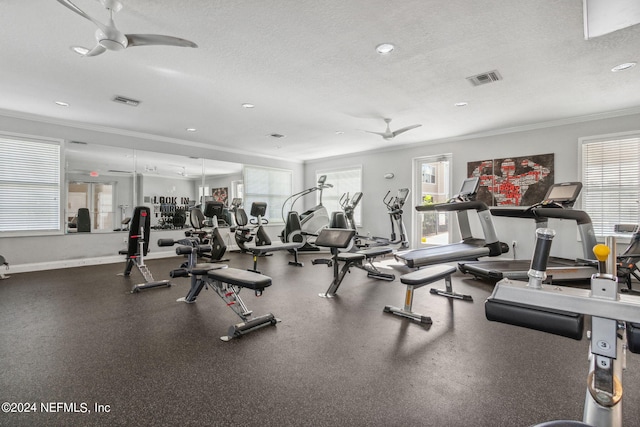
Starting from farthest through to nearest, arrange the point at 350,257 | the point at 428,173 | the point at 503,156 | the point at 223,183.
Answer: the point at 223,183, the point at 428,173, the point at 503,156, the point at 350,257

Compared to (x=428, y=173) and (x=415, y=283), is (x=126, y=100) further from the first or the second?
(x=428, y=173)

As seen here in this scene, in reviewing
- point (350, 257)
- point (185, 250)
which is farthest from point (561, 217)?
point (185, 250)

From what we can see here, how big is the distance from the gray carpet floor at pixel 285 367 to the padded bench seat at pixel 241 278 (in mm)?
442

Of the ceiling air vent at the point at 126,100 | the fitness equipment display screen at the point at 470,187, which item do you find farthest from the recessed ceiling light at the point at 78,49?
the fitness equipment display screen at the point at 470,187

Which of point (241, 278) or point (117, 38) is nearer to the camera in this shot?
point (117, 38)

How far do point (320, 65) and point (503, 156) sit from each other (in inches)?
170

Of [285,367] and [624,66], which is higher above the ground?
[624,66]

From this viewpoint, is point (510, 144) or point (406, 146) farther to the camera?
point (406, 146)

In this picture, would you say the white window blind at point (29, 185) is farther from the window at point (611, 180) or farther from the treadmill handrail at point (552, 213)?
the window at point (611, 180)

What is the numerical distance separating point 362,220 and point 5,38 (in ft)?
22.9

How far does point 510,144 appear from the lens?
19.0 ft

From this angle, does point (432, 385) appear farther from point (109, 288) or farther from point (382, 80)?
point (109, 288)

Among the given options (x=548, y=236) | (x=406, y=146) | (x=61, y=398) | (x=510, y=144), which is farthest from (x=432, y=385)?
(x=406, y=146)

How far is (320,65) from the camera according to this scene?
337cm
